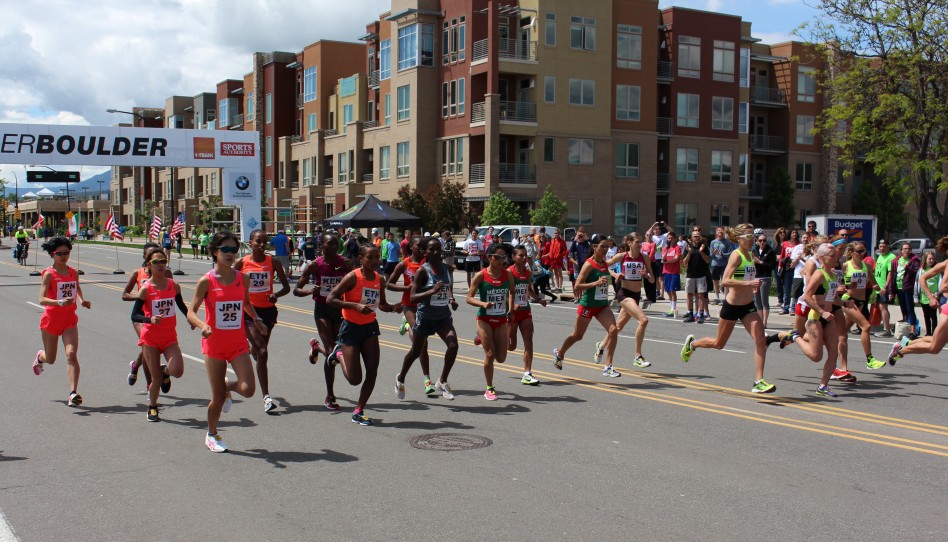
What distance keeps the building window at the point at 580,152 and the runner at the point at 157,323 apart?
4154cm

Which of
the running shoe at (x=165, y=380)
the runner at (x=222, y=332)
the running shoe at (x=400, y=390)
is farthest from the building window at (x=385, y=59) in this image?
the runner at (x=222, y=332)

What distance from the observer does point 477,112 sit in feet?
160

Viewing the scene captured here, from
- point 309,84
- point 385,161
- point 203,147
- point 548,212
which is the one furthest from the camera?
point 309,84

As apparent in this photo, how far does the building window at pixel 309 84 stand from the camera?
66688 mm

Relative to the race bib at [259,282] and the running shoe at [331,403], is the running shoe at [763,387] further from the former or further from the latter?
the race bib at [259,282]

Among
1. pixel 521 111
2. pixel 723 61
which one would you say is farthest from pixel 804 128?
pixel 521 111

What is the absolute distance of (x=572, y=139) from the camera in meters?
49.5

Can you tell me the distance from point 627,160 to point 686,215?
5746 millimetres

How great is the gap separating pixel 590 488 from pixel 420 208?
129ft

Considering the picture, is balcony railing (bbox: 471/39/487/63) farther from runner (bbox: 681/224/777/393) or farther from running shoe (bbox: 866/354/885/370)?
runner (bbox: 681/224/777/393)

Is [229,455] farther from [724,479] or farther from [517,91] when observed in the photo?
[517,91]

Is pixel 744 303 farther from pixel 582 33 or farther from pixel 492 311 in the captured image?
pixel 582 33

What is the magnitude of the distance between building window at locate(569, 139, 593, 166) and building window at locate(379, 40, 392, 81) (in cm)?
1218

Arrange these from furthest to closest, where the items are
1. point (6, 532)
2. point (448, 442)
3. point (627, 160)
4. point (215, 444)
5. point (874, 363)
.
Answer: point (627, 160), point (874, 363), point (448, 442), point (215, 444), point (6, 532)
